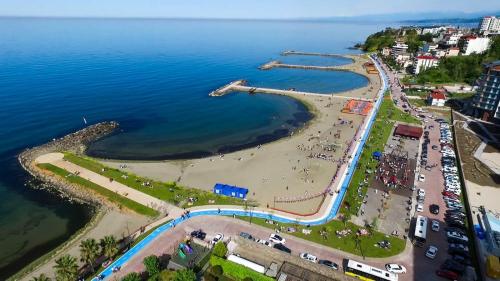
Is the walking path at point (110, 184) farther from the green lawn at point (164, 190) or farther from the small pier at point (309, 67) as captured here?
the small pier at point (309, 67)

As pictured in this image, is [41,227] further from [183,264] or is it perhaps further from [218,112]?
[218,112]

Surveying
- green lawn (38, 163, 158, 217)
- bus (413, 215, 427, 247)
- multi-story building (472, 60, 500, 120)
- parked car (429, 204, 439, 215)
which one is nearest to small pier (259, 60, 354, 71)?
multi-story building (472, 60, 500, 120)

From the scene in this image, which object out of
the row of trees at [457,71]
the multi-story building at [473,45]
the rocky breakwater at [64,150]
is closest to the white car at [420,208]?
the rocky breakwater at [64,150]

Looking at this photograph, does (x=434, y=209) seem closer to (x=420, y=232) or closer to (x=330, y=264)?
(x=420, y=232)

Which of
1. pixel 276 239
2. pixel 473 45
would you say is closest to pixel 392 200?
pixel 276 239

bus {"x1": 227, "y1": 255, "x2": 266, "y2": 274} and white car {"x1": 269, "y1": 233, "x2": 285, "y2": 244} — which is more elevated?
bus {"x1": 227, "y1": 255, "x2": 266, "y2": 274}

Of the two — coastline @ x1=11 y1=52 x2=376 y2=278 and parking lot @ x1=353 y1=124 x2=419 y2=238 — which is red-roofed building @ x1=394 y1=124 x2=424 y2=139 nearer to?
parking lot @ x1=353 y1=124 x2=419 y2=238
